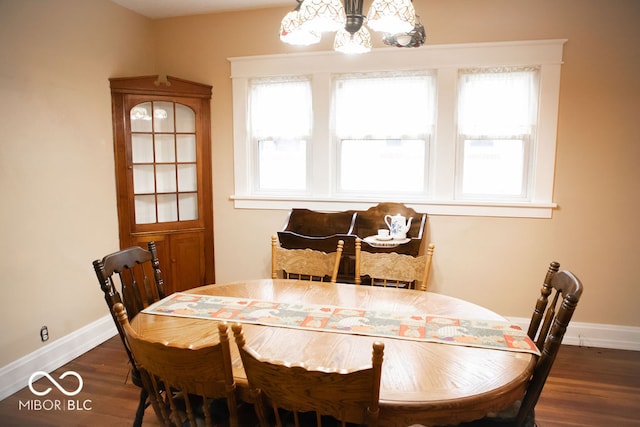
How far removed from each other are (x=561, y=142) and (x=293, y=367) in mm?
2918

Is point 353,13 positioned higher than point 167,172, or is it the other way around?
point 353,13

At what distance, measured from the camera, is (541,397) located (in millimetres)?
2527

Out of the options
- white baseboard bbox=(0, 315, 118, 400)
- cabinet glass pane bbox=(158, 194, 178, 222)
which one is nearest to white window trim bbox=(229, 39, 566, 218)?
cabinet glass pane bbox=(158, 194, 178, 222)

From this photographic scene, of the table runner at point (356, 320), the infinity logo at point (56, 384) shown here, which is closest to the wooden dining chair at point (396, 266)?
the table runner at point (356, 320)

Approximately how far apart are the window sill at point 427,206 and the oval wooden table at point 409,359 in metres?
1.45

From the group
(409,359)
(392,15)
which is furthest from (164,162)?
(409,359)

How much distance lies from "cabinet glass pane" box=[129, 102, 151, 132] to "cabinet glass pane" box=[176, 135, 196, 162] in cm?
26

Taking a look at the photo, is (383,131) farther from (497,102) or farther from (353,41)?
(353,41)

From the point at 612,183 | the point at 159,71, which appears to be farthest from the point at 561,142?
the point at 159,71

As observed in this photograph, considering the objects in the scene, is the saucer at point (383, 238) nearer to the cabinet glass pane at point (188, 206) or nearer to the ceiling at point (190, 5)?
the cabinet glass pane at point (188, 206)

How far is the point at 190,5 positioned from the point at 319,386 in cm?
339

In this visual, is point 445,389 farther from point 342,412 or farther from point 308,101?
point 308,101

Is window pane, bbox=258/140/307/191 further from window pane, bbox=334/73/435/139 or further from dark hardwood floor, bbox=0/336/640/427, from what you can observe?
dark hardwood floor, bbox=0/336/640/427

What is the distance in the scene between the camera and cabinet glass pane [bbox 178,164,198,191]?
12.1 ft
